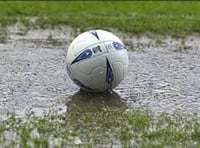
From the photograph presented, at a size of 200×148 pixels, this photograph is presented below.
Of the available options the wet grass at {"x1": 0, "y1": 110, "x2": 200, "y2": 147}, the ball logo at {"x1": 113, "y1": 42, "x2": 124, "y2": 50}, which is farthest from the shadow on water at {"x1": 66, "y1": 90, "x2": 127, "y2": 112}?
the ball logo at {"x1": 113, "y1": 42, "x2": 124, "y2": 50}

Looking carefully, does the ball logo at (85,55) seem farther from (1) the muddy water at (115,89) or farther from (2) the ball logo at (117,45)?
(1) the muddy water at (115,89)

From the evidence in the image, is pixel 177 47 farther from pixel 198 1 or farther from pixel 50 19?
pixel 198 1

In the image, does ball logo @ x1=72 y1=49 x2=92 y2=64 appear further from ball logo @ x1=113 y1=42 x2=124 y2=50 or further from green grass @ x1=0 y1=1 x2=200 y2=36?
green grass @ x1=0 y1=1 x2=200 y2=36

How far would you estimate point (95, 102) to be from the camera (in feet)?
24.4

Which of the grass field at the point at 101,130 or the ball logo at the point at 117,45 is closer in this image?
the grass field at the point at 101,130

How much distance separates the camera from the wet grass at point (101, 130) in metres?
5.86

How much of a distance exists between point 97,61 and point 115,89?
0.77m

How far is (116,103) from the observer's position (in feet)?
24.3

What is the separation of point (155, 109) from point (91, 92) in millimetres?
917

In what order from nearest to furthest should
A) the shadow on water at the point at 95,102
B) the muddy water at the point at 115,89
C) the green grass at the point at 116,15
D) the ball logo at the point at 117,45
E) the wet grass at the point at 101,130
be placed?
the wet grass at the point at 101,130, the shadow on water at the point at 95,102, the muddy water at the point at 115,89, the ball logo at the point at 117,45, the green grass at the point at 116,15

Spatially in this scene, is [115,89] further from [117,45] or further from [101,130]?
[101,130]

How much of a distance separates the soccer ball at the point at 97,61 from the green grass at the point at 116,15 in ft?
14.7

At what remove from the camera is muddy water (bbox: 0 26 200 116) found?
24.0 ft

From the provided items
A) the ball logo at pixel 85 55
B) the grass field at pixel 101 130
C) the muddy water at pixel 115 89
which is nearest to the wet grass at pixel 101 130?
the grass field at pixel 101 130
